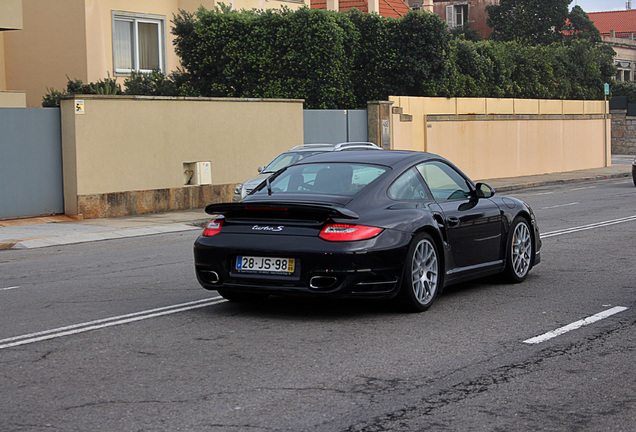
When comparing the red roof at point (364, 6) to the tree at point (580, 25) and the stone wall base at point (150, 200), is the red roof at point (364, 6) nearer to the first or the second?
the stone wall base at point (150, 200)

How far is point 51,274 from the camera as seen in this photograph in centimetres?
1128

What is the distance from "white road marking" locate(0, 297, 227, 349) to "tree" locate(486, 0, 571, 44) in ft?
217

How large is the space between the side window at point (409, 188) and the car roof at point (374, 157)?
0.16 meters

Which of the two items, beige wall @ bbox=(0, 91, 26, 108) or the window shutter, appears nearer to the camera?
beige wall @ bbox=(0, 91, 26, 108)

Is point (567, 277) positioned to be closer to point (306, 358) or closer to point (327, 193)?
point (327, 193)


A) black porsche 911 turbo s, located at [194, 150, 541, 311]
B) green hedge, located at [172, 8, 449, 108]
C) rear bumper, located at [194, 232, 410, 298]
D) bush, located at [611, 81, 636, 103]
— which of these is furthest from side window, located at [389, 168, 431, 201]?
bush, located at [611, 81, 636, 103]

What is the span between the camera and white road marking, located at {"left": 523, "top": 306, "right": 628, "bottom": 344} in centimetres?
691

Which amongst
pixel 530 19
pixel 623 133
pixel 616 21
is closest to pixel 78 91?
pixel 623 133

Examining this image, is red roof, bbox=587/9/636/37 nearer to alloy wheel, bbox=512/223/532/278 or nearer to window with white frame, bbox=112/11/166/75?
window with white frame, bbox=112/11/166/75

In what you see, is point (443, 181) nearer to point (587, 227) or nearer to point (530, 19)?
point (587, 227)

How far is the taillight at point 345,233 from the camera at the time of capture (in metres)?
7.37

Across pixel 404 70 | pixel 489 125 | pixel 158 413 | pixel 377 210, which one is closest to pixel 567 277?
pixel 377 210

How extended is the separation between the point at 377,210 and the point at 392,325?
1.03 m

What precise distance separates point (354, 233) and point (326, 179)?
42.4 inches
